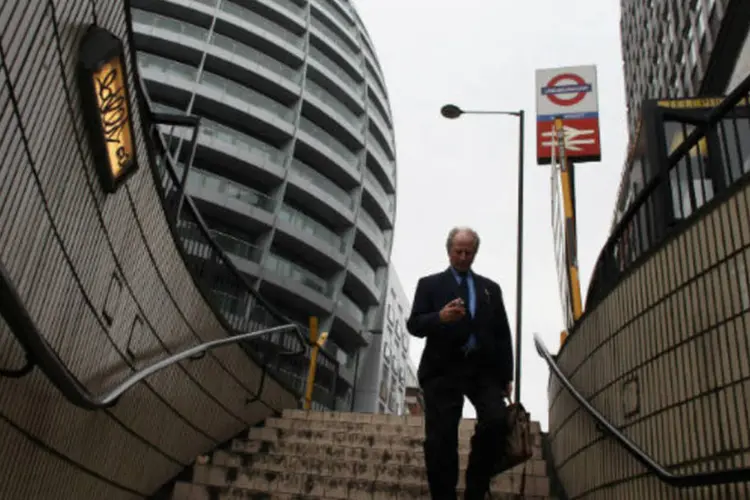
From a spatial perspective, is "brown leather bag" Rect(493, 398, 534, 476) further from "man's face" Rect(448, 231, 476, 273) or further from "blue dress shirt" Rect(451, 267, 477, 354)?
"man's face" Rect(448, 231, 476, 273)

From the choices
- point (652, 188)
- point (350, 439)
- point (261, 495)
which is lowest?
point (261, 495)

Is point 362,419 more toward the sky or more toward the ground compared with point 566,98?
more toward the ground

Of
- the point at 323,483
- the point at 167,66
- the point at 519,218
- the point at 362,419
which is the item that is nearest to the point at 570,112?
the point at 519,218

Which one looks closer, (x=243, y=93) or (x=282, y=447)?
(x=282, y=447)

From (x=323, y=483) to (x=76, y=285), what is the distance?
309 centimetres

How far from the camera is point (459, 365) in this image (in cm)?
424

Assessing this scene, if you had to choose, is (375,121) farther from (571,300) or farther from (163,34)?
(571,300)

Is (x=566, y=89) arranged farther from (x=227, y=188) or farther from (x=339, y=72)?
(x=339, y=72)

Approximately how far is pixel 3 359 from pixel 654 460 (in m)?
3.38

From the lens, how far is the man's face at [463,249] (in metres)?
4.45

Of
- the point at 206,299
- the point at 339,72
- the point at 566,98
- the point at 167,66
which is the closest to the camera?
the point at 206,299

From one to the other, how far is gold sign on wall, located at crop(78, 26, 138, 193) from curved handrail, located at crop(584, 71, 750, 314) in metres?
3.43

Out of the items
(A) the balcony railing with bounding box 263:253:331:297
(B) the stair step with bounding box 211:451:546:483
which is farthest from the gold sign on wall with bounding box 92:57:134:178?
(A) the balcony railing with bounding box 263:253:331:297

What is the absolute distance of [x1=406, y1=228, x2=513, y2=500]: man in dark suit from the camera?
4062mm
